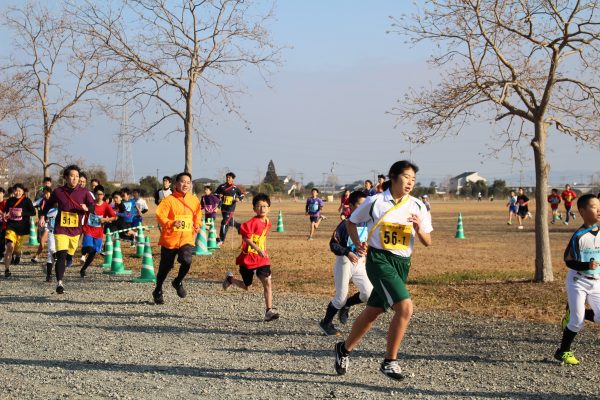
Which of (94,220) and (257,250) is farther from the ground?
(94,220)

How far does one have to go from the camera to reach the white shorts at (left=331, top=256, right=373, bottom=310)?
8328mm

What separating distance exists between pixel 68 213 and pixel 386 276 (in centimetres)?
723

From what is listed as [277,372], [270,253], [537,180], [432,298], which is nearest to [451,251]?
[270,253]

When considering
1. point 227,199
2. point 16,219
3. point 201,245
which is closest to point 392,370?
point 16,219

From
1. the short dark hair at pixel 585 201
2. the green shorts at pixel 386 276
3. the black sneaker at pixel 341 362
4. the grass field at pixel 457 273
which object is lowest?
the grass field at pixel 457 273

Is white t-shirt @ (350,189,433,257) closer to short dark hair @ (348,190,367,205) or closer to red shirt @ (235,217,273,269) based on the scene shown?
short dark hair @ (348,190,367,205)

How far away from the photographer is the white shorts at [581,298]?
692 centimetres

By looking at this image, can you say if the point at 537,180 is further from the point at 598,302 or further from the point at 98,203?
the point at 98,203

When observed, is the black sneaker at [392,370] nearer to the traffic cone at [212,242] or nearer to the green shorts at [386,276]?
the green shorts at [386,276]

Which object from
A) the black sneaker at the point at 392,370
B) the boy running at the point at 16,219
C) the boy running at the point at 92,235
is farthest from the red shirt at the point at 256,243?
the boy running at the point at 16,219

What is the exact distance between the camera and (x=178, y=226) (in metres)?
10.5

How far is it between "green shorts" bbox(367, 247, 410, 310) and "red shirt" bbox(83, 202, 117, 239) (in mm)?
9040

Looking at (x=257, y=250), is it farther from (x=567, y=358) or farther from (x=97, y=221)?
(x=97, y=221)

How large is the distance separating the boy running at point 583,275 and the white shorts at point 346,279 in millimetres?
2245
